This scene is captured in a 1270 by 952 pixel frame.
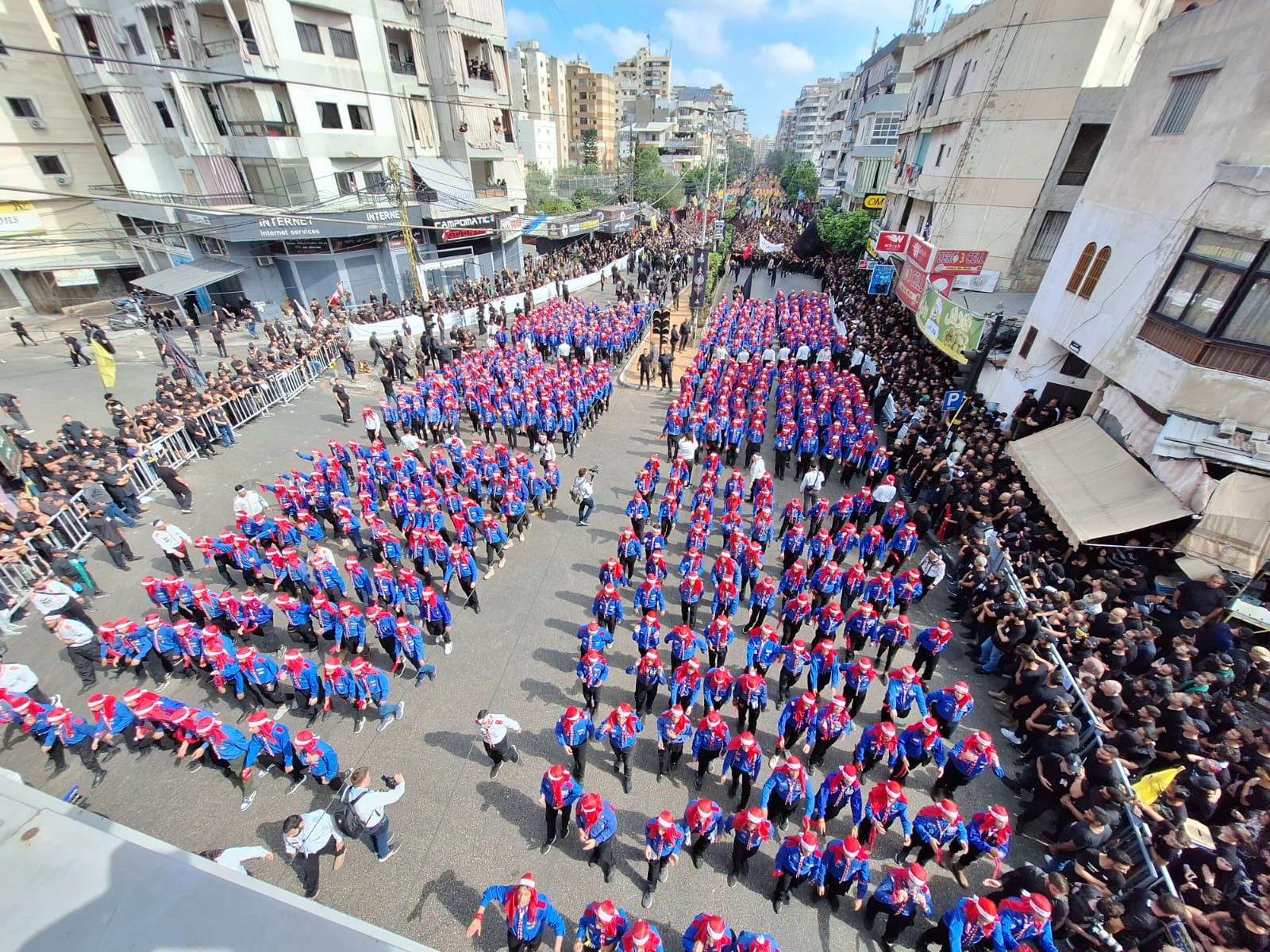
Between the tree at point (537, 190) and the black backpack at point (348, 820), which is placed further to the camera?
the tree at point (537, 190)

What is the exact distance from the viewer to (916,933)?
5.80 metres

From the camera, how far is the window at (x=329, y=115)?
81.9 ft

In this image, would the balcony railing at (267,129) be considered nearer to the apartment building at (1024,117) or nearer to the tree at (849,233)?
the apartment building at (1024,117)

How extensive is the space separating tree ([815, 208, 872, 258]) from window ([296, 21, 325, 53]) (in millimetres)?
28486

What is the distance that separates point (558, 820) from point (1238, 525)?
10578 millimetres

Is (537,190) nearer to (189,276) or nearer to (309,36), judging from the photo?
(309,36)

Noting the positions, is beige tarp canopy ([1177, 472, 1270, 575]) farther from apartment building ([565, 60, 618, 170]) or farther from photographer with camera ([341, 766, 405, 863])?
apartment building ([565, 60, 618, 170])

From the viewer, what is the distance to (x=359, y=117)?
26.5 metres

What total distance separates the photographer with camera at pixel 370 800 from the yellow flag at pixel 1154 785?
819 centimetres

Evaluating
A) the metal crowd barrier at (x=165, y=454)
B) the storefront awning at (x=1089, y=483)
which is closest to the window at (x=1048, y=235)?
the storefront awning at (x=1089, y=483)

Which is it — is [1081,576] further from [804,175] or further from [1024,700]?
[804,175]

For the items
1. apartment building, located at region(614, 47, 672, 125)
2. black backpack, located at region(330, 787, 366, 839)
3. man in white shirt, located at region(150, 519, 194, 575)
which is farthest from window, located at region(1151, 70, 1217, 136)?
apartment building, located at region(614, 47, 672, 125)

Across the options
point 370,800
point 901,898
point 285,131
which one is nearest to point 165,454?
point 370,800

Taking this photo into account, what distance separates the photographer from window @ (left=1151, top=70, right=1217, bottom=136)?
9.25m
